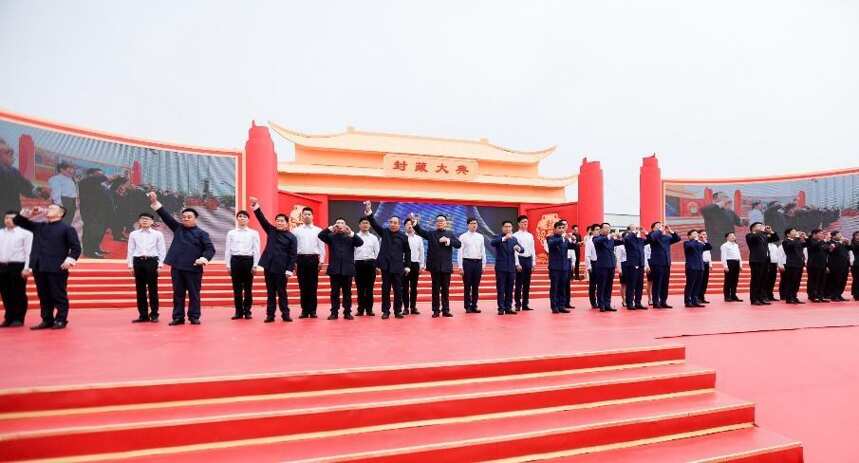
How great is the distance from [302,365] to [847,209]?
2086cm

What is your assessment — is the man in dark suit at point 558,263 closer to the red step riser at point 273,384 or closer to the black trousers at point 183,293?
the red step riser at point 273,384

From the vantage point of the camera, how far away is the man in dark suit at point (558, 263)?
332 inches

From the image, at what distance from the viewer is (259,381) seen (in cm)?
330

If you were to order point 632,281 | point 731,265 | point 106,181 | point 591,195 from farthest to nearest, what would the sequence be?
point 591,195
point 106,181
point 731,265
point 632,281

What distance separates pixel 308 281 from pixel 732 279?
8.87 meters

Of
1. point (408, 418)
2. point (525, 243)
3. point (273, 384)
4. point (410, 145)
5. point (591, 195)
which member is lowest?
point (408, 418)

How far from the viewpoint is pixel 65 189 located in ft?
40.5

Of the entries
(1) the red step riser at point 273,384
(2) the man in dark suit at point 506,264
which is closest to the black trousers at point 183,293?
(1) the red step riser at point 273,384

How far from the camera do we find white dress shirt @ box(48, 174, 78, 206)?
39.5ft

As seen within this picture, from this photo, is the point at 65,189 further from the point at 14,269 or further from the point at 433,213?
the point at 433,213

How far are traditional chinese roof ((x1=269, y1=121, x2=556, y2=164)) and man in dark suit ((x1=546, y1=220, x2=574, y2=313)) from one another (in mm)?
12684

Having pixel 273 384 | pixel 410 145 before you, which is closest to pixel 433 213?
pixel 410 145

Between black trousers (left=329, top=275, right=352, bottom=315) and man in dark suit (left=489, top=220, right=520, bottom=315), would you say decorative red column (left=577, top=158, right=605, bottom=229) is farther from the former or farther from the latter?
black trousers (left=329, top=275, right=352, bottom=315)

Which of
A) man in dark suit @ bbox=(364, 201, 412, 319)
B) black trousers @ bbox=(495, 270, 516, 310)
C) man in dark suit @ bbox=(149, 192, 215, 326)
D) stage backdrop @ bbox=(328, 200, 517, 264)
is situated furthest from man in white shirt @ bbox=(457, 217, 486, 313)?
stage backdrop @ bbox=(328, 200, 517, 264)
